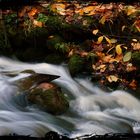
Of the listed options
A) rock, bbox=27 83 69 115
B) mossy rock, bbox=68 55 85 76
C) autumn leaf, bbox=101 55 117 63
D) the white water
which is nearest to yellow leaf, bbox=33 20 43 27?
the white water

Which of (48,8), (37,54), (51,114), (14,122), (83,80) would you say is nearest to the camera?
(14,122)

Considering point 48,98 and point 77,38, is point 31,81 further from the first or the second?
point 77,38

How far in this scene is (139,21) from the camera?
26.8 feet

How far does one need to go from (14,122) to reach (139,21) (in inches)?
146

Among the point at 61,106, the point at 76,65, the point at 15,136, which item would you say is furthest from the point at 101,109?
the point at 15,136

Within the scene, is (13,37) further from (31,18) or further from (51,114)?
(51,114)

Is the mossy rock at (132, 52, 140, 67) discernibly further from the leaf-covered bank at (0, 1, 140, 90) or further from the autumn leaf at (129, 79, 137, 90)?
the autumn leaf at (129, 79, 137, 90)

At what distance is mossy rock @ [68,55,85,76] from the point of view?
8164 millimetres

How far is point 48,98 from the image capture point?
20.9 ft

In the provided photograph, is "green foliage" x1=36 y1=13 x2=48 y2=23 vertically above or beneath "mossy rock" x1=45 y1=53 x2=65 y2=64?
above

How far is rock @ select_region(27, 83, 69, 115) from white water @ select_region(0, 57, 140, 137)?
0.11 meters

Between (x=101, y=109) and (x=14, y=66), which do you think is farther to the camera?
(x=14, y=66)

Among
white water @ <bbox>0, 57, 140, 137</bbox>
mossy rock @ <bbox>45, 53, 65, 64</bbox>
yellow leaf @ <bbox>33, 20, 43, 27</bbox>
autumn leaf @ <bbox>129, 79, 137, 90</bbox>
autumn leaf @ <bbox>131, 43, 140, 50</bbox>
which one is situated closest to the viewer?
white water @ <bbox>0, 57, 140, 137</bbox>

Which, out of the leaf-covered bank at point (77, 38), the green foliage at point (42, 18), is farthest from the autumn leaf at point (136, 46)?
the green foliage at point (42, 18)
